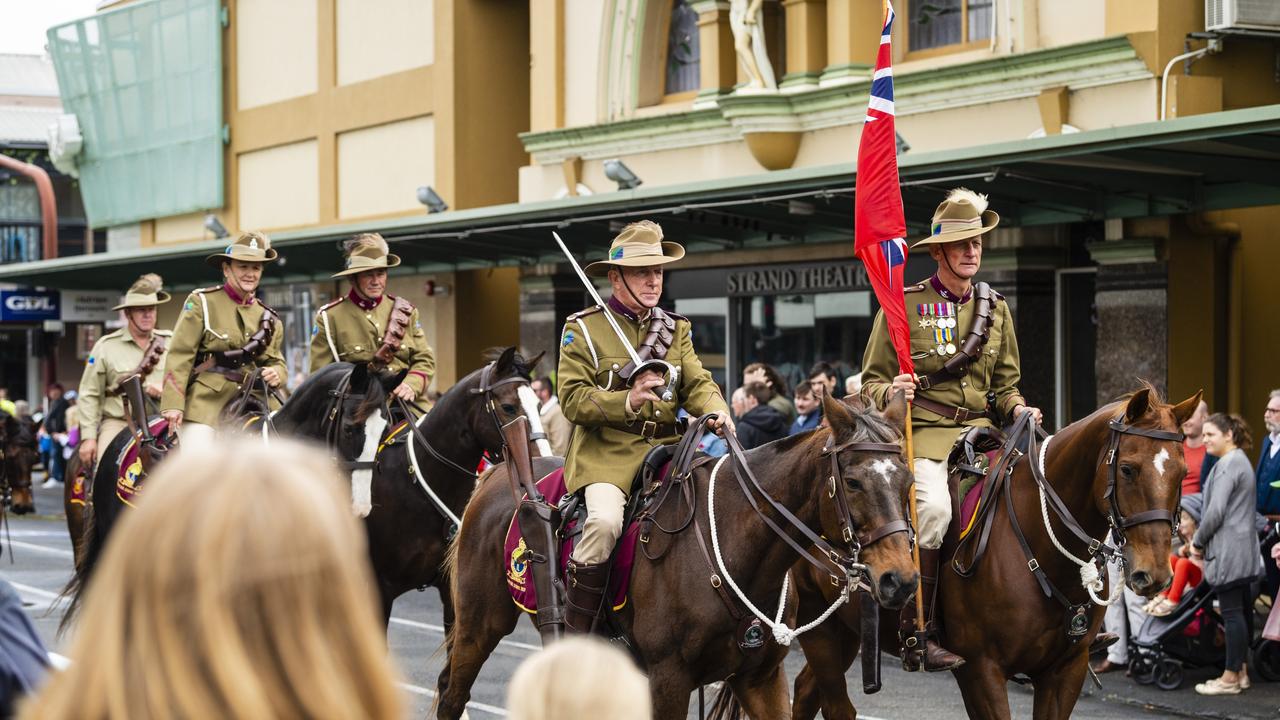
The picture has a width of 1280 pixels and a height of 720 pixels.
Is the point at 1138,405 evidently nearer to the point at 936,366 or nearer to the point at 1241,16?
the point at 936,366

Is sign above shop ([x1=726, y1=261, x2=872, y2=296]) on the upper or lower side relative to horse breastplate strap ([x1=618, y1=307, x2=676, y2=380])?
upper

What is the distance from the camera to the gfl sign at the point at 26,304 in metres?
31.5

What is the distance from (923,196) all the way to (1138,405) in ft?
26.1

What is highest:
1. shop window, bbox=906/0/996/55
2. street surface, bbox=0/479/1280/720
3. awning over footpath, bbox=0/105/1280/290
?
shop window, bbox=906/0/996/55

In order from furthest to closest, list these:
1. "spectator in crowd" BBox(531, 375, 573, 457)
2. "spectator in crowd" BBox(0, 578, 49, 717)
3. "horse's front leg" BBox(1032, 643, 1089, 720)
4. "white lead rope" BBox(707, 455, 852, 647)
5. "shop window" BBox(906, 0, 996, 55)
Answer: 1. "shop window" BBox(906, 0, 996, 55)
2. "spectator in crowd" BBox(531, 375, 573, 457)
3. "horse's front leg" BBox(1032, 643, 1089, 720)
4. "white lead rope" BBox(707, 455, 852, 647)
5. "spectator in crowd" BBox(0, 578, 49, 717)

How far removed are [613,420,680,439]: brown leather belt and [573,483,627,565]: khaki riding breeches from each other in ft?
0.98

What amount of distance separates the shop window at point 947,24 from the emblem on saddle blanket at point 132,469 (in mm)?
9849

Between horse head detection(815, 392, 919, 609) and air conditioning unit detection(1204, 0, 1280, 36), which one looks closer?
horse head detection(815, 392, 919, 609)

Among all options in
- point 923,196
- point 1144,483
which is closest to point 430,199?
point 923,196

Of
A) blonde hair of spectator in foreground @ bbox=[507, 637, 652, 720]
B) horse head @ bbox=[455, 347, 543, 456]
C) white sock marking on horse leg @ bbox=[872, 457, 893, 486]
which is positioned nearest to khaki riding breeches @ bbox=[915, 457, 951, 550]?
white sock marking on horse leg @ bbox=[872, 457, 893, 486]

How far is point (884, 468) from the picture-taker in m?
6.48

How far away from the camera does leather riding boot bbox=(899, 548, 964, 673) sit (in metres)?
7.52

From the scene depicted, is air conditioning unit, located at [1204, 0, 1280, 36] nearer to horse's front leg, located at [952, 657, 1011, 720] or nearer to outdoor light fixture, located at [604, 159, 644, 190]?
outdoor light fixture, located at [604, 159, 644, 190]

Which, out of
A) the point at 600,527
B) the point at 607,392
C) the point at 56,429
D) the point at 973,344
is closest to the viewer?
the point at 600,527
